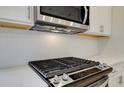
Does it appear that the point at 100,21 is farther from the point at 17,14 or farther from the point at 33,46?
the point at 17,14

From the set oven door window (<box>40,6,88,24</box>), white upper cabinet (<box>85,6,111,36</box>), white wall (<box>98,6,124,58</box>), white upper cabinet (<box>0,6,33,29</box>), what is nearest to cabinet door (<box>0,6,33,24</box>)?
white upper cabinet (<box>0,6,33,29</box>)

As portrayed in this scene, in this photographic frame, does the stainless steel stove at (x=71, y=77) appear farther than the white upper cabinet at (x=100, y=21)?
No

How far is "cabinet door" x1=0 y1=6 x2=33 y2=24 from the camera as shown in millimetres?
791

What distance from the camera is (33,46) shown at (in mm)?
1286

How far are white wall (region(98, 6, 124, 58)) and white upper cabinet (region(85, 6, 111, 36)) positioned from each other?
9 centimetres

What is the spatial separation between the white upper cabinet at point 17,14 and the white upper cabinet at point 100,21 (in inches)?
33.3

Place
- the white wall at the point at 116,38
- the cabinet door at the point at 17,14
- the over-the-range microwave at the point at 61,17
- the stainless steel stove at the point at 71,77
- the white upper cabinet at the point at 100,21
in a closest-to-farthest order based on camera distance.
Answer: the stainless steel stove at the point at 71,77, the cabinet door at the point at 17,14, the over-the-range microwave at the point at 61,17, the white upper cabinet at the point at 100,21, the white wall at the point at 116,38

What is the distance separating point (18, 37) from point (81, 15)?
0.68m

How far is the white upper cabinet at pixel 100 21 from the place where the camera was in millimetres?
1571

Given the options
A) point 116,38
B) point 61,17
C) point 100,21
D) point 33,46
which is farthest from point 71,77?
point 116,38

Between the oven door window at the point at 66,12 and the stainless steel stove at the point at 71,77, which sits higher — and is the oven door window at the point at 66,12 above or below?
above

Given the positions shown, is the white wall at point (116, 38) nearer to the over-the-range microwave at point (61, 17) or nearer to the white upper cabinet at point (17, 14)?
the over-the-range microwave at point (61, 17)

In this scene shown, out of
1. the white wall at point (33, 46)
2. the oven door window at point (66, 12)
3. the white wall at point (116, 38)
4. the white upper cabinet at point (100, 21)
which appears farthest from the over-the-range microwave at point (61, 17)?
the white wall at point (116, 38)
